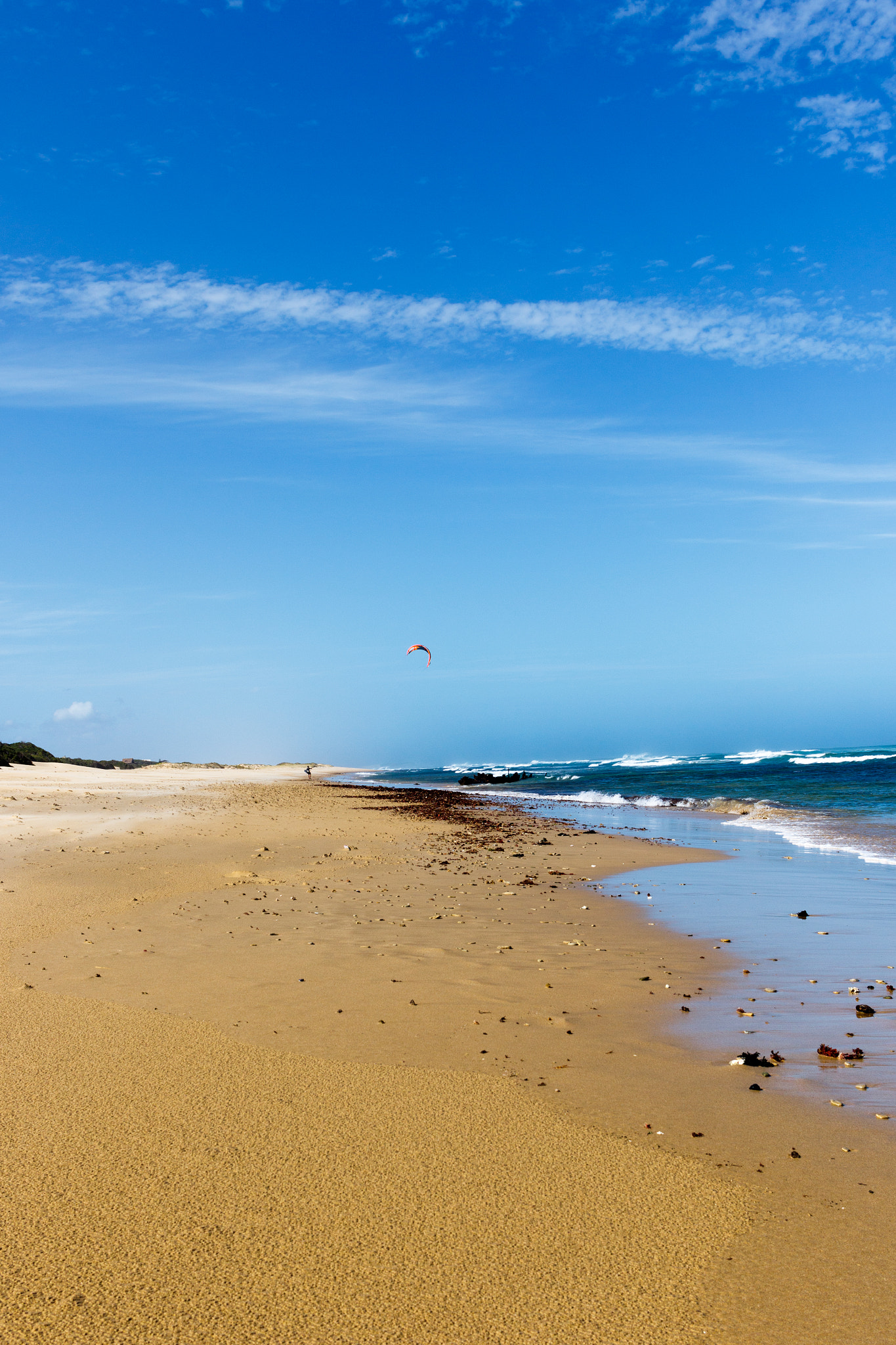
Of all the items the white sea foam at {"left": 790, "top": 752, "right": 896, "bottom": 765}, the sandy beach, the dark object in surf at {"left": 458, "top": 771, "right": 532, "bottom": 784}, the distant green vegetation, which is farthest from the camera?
the white sea foam at {"left": 790, "top": 752, "right": 896, "bottom": 765}

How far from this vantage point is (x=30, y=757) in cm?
6069

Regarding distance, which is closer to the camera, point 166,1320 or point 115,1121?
point 166,1320

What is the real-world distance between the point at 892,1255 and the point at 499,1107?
7.50 feet

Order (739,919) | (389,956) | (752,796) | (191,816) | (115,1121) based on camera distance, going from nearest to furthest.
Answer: (115,1121) → (389,956) → (739,919) → (191,816) → (752,796)

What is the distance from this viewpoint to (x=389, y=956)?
9.41 metres

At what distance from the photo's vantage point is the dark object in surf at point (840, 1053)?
20.7ft

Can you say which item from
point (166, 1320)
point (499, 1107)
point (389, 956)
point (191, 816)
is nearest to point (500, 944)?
point (389, 956)

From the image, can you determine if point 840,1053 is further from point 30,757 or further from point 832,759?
point 832,759

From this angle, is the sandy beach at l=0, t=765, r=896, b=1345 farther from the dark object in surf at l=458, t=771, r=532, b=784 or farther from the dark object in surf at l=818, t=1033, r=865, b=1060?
the dark object in surf at l=458, t=771, r=532, b=784

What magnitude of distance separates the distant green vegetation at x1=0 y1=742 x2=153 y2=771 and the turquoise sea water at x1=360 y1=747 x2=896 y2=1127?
3936cm

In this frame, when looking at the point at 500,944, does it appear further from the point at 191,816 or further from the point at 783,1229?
the point at 191,816

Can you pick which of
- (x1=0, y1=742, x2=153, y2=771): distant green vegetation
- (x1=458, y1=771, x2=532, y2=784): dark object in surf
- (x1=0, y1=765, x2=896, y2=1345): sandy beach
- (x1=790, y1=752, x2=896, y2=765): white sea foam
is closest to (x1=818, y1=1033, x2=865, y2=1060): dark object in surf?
(x1=0, y1=765, x2=896, y2=1345): sandy beach

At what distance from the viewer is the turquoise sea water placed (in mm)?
6555

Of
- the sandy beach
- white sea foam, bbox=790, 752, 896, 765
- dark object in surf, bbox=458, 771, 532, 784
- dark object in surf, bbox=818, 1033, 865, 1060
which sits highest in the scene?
the sandy beach
